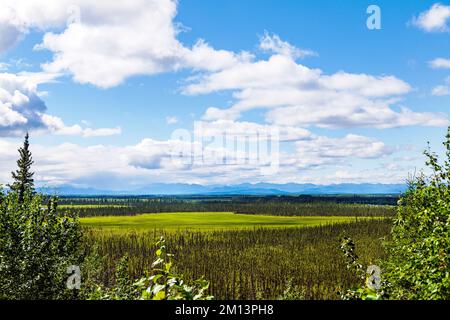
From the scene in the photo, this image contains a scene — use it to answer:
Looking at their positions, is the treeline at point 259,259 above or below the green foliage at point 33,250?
below

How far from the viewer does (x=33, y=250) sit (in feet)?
86.2

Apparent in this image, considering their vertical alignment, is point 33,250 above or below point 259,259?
above

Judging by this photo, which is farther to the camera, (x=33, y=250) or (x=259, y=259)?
(x=259, y=259)

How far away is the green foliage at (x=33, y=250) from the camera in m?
24.6

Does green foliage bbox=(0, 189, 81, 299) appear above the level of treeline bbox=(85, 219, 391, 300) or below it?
above

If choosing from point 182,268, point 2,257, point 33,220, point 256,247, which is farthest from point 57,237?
point 256,247

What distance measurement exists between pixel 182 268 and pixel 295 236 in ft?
198

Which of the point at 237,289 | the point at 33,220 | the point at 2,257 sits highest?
the point at 33,220

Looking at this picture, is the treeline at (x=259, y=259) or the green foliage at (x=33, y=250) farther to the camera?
the treeline at (x=259, y=259)

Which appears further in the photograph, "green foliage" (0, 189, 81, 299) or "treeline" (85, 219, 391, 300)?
"treeline" (85, 219, 391, 300)

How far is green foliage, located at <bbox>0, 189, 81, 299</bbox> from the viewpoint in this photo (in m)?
24.6
